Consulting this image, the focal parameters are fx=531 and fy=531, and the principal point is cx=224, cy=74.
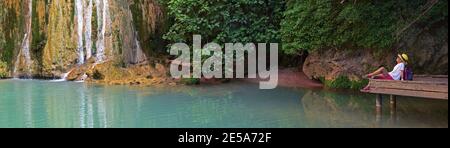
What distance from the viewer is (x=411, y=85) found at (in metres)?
10.4

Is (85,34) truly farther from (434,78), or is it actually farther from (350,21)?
(434,78)

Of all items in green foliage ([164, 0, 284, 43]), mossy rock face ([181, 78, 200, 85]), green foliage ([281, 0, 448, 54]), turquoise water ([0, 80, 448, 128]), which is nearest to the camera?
turquoise water ([0, 80, 448, 128])

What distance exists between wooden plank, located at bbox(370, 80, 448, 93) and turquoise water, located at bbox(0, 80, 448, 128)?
2.10 feet

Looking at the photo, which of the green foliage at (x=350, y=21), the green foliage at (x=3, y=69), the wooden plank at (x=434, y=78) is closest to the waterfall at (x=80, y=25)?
the green foliage at (x=3, y=69)

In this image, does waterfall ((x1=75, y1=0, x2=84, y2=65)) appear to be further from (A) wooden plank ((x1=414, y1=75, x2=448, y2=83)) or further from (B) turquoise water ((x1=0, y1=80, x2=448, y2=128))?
(A) wooden plank ((x1=414, y1=75, x2=448, y2=83))

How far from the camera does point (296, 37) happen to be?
16391mm

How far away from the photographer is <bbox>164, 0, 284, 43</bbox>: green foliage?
18.4m

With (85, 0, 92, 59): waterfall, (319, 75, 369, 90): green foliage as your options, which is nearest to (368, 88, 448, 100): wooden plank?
(319, 75, 369, 90): green foliage

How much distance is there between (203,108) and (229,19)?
6446mm

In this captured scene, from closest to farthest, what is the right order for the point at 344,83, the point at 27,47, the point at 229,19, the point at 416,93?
the point at 416,93, the point at 344,83, the point at 229,19, the point at 27,47

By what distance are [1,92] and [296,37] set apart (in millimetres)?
9277

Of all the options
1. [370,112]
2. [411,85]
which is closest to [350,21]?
[370,112]
